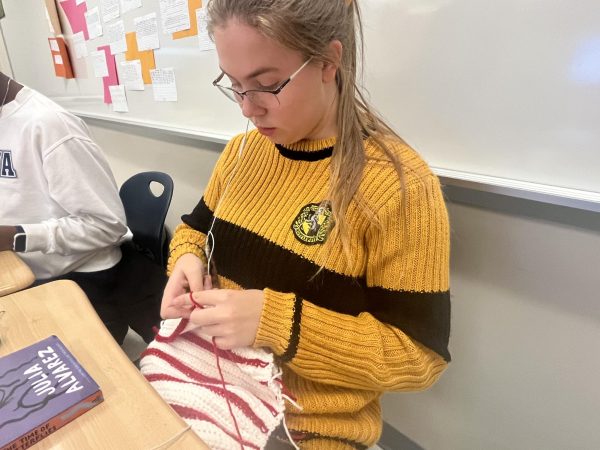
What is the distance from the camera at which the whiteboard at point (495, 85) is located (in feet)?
1.90

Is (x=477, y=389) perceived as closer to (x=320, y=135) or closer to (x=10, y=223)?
(x=320, y=135)

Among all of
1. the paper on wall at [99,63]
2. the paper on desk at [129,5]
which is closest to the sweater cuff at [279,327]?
the paper on desk at [129,5]

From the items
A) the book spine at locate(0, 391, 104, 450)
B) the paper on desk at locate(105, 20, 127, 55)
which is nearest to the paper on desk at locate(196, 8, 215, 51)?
the paper on desk at locate(105, 20, 127, 55)

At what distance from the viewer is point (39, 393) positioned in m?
0.52

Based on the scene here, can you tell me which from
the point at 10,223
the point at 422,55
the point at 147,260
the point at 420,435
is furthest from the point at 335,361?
the point at 10,223

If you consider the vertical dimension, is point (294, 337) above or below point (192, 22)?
below

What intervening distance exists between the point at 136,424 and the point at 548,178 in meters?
0.76

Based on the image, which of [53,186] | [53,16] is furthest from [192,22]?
[53,16]

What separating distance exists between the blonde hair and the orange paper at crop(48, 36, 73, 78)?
80.7 inches

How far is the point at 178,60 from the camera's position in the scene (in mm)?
1340

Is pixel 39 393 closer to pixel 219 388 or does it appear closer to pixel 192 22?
pixel 219 388

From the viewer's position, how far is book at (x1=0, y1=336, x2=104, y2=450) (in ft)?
1.56

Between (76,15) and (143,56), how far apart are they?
75 centimetres

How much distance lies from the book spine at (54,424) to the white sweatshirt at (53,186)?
0.70m
